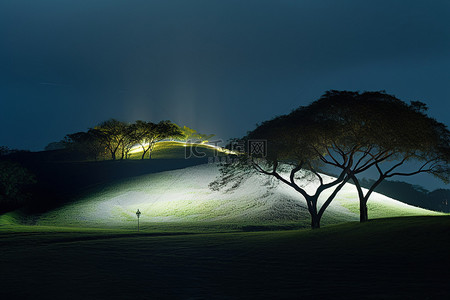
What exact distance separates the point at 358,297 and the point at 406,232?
1355 centimetres

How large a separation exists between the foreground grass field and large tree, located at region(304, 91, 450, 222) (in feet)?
25.5

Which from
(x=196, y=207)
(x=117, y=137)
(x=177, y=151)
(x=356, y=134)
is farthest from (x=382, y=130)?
(x=177, y=151)

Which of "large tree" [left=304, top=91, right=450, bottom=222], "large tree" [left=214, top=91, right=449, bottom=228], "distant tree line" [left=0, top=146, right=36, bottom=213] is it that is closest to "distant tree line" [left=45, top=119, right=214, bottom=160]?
"distant tree line" [left=0, top=146, right=36, bottom=213]

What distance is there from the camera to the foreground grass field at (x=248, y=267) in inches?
524

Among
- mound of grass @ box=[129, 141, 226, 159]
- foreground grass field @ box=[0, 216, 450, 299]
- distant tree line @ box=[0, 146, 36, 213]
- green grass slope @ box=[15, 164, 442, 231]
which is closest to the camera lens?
foreground grass field @ box=[0, 216, 450, 299]

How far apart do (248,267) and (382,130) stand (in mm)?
19143

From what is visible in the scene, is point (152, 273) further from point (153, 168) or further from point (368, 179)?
point (368, 179)

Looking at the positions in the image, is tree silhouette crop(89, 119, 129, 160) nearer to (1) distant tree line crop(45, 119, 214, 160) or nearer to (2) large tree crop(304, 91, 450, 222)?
(1) distant tree line crop(45, 119, 214, 160)

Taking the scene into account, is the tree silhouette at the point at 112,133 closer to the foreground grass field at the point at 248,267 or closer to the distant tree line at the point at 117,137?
the distant tree line at the point at 117,137

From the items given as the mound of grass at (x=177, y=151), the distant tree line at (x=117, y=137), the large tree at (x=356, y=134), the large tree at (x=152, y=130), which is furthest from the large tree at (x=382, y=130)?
the mound of grass at (x=177, y=151)

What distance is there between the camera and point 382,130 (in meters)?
32.7

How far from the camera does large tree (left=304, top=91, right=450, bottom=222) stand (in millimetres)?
32531

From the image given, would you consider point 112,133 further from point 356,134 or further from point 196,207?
point 356,134

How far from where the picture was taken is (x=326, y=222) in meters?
52.2
